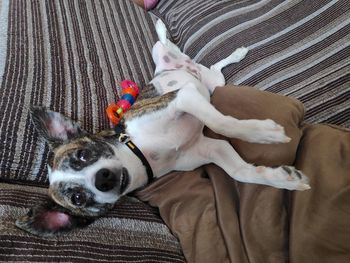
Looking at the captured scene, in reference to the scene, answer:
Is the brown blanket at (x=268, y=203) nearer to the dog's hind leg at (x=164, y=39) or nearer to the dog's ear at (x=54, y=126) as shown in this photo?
the dog's ear at (x=54, y=126)

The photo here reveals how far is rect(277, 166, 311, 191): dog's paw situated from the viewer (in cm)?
123

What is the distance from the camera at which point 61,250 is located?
1.15 meters

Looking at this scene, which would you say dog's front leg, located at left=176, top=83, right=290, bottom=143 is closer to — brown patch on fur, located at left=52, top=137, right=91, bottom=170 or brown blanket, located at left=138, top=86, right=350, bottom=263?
brown blanket, located at left=138, top=86, right=350, bottom=263

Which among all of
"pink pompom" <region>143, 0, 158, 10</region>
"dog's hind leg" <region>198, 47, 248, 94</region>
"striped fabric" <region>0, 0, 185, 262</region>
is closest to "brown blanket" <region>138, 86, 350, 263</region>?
"striped fabric" <region>0, 0, 185, 262</region>

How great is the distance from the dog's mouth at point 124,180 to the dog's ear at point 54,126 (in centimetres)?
29

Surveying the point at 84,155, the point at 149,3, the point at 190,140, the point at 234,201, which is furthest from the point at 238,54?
the point at 149,3

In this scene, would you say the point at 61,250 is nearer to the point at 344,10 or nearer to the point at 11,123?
the point at 11,123

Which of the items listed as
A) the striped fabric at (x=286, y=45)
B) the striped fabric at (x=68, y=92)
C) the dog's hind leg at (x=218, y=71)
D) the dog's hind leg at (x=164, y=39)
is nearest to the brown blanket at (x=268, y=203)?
the striped fabric at (x=68, y=92)

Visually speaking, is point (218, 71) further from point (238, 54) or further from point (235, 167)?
point (235, 167)

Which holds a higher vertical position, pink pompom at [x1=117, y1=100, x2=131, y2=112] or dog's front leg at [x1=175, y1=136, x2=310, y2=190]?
dog's front leg at [x1=175, y1=136, x2=310, y2=190]

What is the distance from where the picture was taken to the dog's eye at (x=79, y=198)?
4.67 feet

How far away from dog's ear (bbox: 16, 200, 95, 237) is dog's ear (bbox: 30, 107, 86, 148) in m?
0.29

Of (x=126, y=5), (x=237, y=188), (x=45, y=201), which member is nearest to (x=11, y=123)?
(x=45, y=201)

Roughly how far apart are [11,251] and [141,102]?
2.66 feet
